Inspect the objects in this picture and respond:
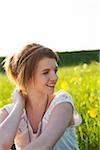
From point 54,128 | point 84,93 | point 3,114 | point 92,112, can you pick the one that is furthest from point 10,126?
point 84,93

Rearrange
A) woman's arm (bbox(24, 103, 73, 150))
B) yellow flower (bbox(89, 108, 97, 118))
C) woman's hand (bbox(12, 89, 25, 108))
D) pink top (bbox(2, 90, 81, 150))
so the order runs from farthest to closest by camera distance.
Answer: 1. yellow flower (bbox(89, 108, 97, 118))
2. woman's hand (bbox(12, 89, 25, 108))
3. pink top (bbox(2, 90, 81, 150))
4. woman's arm (bbox(24, 103, 73, 150))

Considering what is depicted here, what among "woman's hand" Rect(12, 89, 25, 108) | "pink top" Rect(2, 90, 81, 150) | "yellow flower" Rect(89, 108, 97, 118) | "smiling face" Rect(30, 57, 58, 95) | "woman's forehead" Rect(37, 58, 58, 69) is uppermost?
"woman's forehead" Rect(37, 58, 58, 69)

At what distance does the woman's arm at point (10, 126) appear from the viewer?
2.19 meters

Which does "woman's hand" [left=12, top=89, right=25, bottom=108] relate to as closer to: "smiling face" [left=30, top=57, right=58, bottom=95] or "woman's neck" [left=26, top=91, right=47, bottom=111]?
"woman's neck" [left=26, top=91, right=47, bottom=111]

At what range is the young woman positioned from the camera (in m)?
→ 2.08

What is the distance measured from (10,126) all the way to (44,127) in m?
0.15

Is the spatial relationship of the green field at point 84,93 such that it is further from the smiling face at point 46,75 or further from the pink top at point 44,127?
the smiling face at point 46,75

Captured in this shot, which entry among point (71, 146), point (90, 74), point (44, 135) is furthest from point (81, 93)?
point (44, 135)

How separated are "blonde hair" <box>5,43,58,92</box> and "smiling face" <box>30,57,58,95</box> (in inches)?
0.8

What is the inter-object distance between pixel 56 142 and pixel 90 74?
160cm

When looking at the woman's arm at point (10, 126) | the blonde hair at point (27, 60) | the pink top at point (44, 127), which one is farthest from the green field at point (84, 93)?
the blonde hair at point (27, 60)

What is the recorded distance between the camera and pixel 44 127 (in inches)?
85.7

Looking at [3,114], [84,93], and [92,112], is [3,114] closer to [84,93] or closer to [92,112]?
[92,112]

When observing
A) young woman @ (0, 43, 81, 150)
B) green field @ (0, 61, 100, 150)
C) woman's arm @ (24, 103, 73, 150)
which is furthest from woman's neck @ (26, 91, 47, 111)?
green field @ (0, 61, 100, 150)
